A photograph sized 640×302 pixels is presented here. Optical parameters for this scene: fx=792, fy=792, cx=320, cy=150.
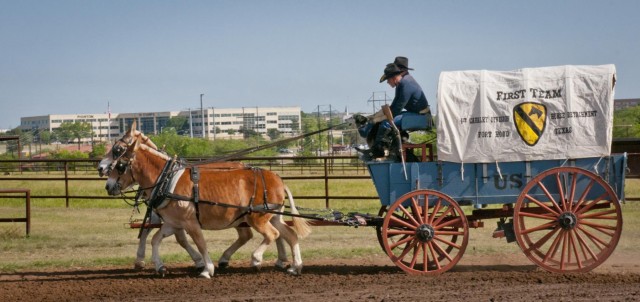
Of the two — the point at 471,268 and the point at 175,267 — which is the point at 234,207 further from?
the point at 471,268

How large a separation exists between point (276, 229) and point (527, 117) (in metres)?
3.48

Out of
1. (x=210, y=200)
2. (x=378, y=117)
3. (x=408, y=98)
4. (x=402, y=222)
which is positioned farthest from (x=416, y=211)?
(x=210, y=200)

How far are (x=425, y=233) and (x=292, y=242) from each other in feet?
5.80

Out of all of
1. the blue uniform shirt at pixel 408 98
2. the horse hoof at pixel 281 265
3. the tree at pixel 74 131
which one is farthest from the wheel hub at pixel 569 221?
the tree at pixel 74 131

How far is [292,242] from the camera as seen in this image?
33.7 ft

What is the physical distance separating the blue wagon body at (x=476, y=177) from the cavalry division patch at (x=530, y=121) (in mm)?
333

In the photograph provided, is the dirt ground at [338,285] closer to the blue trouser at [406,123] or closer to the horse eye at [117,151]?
the horse eye at [117,151]

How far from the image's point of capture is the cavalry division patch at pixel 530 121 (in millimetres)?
9609

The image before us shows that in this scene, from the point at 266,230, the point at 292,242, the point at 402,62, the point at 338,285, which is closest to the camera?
the point at 338,285

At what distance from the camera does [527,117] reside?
9.67 metres

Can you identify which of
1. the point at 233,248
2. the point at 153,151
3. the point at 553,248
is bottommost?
the point at 233,248

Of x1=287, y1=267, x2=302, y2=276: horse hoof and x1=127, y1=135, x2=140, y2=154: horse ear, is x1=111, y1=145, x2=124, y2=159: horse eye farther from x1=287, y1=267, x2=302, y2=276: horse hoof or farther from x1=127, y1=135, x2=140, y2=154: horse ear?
x1=287, y1=267, x2=302, y2=276: horse hoof

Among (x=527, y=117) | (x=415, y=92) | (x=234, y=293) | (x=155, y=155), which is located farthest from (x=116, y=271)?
(x=527, y=117)

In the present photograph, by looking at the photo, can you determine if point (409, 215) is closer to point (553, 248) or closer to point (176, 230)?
point (553, 248)
